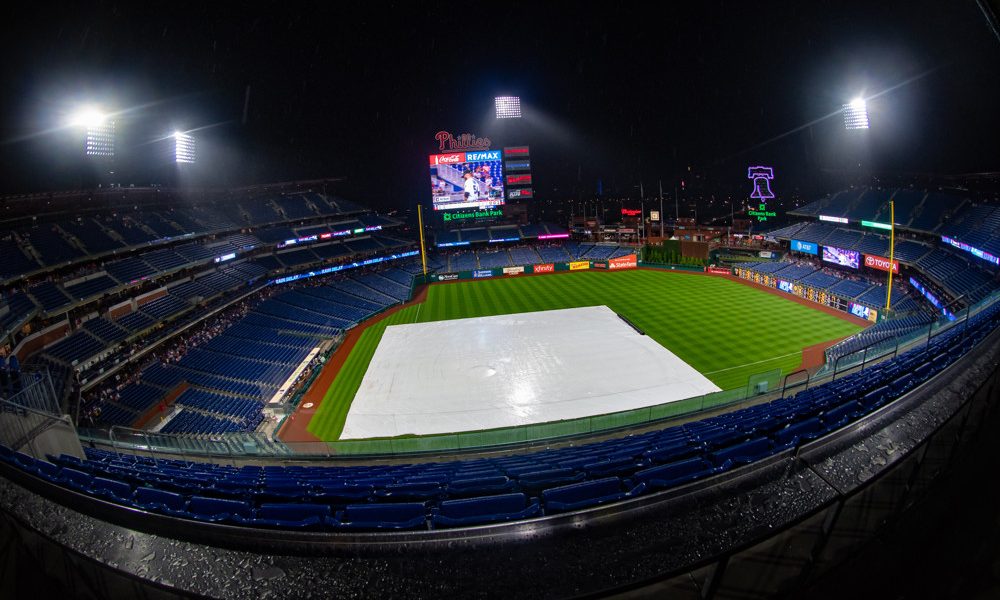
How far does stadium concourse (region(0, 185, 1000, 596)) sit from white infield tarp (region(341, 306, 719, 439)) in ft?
1.97

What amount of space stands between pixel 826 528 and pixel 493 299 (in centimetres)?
3650

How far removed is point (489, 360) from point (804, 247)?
3350 cm

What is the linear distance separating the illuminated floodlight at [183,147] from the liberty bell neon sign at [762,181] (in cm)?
5417

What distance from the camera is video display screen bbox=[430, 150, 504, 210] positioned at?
49.2 metres

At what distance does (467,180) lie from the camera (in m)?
50.2

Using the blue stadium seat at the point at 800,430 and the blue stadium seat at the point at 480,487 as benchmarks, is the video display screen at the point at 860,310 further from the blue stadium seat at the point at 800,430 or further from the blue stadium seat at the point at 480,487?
the blue stadium seat at the point at 480,487

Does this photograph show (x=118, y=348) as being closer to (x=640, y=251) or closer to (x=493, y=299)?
(x=493, y=299)

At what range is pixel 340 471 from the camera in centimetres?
1027

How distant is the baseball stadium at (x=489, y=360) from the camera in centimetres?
357

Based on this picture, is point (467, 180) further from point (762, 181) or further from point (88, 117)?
point (762, 181)

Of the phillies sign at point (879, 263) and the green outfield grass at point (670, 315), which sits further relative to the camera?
the phillies sign at point (879, 263)

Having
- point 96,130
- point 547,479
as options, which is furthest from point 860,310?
point 96,130

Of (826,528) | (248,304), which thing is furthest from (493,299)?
(826,528)

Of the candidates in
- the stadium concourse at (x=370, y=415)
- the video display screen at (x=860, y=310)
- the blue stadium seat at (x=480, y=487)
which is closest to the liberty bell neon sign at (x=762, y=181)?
the stadium concourse at (x=370, y=415)
